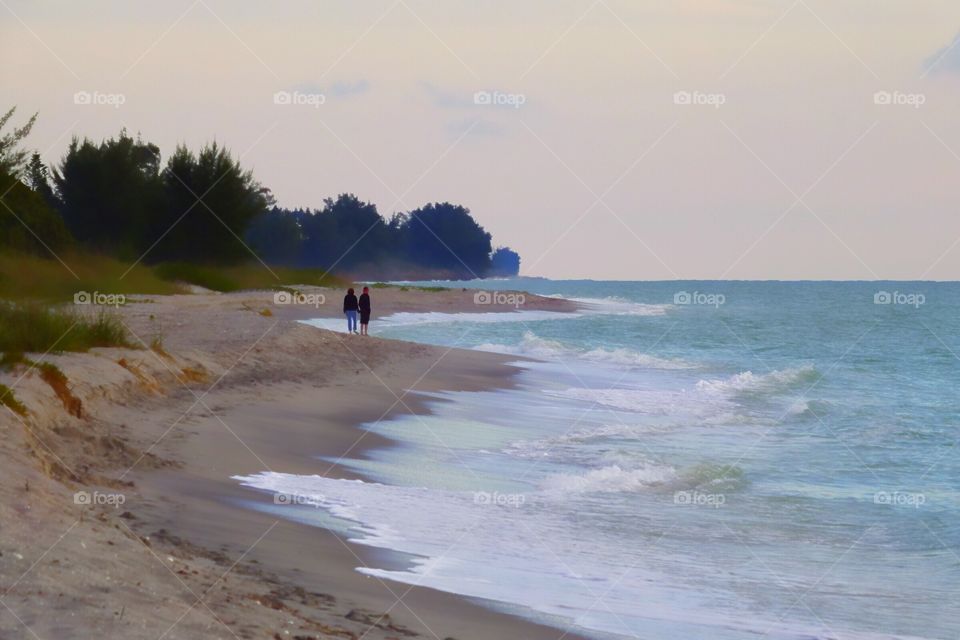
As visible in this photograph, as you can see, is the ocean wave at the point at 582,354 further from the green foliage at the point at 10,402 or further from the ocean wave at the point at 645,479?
the green foliage at the point at 10,402

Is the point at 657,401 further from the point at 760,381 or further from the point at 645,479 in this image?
the point at 645,479

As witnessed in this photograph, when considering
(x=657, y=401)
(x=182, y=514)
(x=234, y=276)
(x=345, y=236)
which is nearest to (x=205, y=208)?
(x=234, y=276)

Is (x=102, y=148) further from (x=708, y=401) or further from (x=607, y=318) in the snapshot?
(x=708, y=401)

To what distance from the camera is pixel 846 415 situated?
23.0 m

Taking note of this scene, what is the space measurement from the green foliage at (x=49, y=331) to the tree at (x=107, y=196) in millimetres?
35831

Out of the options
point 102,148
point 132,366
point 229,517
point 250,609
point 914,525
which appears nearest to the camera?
point 250,609

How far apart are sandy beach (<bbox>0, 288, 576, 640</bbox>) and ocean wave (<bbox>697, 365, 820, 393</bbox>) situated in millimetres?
10701

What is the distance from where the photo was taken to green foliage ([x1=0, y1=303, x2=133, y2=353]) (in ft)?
43.9

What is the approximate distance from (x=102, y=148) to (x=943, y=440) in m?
42.1

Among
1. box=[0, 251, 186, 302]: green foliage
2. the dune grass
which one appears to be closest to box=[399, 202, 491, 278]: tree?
the dune grass

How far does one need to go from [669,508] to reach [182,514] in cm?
523

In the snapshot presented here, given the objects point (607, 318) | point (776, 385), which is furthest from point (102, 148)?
point (776, 385)

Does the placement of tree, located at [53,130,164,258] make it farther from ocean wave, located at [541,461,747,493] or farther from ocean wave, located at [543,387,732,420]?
ocean wave, located at [541,461,747,493]

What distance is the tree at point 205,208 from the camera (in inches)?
2106
